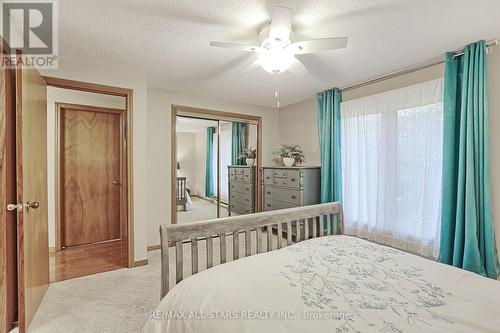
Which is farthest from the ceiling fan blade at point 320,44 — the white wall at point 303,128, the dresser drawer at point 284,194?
the white wall at point 303,128

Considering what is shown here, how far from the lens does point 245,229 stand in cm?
181

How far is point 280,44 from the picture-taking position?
71.1 inches

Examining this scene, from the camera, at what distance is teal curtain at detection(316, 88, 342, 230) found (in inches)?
141

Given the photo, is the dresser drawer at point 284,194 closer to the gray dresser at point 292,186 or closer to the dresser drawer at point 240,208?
the gray dresser at point 292,186

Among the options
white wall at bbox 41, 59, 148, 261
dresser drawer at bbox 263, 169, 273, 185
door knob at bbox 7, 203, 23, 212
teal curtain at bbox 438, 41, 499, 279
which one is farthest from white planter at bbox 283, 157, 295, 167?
door knob at bbox 7, 203, 23, 212

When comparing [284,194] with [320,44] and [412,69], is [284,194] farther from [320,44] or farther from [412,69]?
[320,44]

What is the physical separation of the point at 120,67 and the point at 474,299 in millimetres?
3524

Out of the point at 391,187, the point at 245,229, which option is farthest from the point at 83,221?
the point at 391,187

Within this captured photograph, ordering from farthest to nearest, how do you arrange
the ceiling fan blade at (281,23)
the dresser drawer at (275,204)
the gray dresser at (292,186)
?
the dresser drawer at (275,204) < the gray dresser at (292,186) < the ceiling fan blade at (281,23)

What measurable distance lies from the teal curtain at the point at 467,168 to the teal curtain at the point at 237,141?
300 cm

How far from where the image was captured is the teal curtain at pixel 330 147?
11.7 ft

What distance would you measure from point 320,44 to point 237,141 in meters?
2.89

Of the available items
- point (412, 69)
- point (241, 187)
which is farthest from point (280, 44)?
point (241, 187)

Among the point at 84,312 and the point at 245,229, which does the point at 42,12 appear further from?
the point at 84,312
